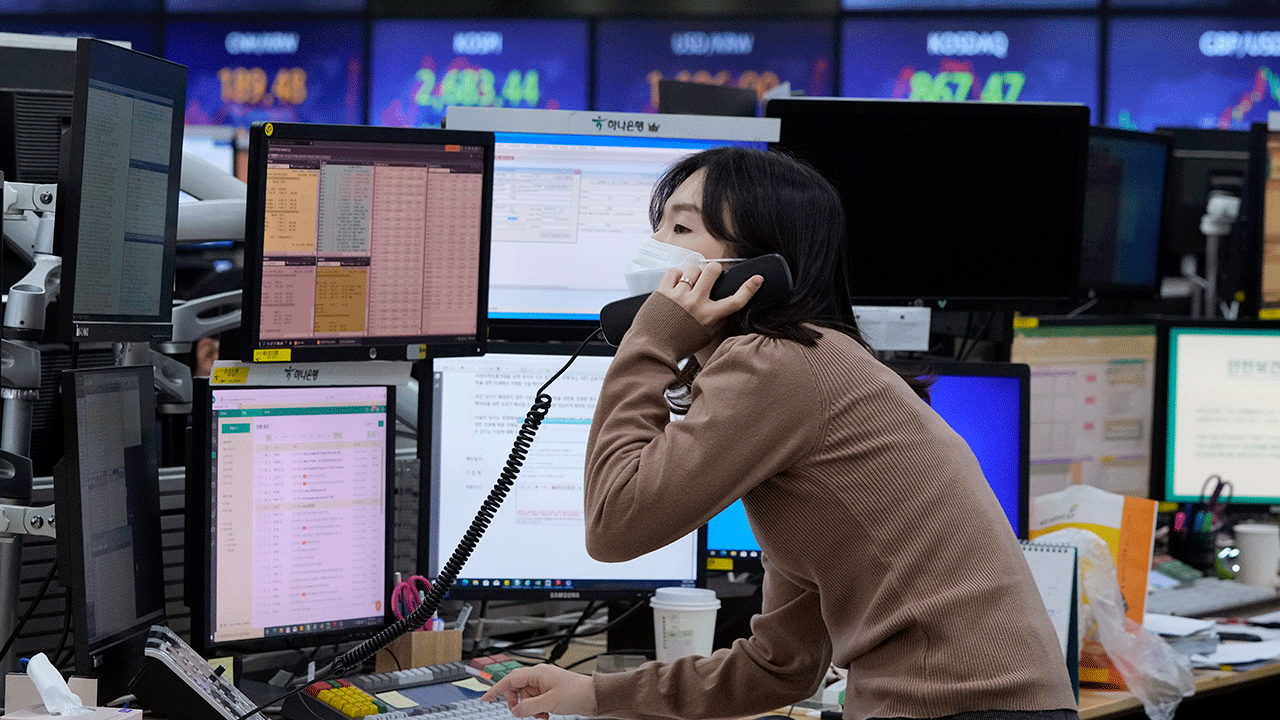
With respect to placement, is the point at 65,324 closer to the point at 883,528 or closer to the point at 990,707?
the point at 883,528

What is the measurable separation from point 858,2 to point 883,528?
4.49 m

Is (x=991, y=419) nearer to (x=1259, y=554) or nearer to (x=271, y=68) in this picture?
(x=1259, y=554)

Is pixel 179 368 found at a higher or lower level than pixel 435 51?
lower

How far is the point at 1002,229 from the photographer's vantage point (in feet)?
7.01

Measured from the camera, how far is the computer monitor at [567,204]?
6.23 ft

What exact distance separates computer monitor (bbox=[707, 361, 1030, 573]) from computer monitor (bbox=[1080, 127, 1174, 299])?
665 millimetres

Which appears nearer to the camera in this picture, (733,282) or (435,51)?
(733,282)

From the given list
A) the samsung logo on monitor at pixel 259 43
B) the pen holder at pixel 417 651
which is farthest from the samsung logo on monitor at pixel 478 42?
the pen holder at pixel 417 651

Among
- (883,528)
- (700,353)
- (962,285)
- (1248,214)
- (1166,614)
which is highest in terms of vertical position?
(1248,214)

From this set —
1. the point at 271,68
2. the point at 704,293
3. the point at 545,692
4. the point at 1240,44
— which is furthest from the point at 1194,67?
the point at 545,692

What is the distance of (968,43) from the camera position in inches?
206

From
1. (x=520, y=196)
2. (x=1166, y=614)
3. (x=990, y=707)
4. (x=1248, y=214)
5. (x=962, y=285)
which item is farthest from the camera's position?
(x=1248, y=214)

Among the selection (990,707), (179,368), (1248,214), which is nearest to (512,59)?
(1248,214)

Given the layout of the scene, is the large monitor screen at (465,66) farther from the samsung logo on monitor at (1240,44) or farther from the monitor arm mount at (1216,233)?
the monitor arm mount at (1216,233)
